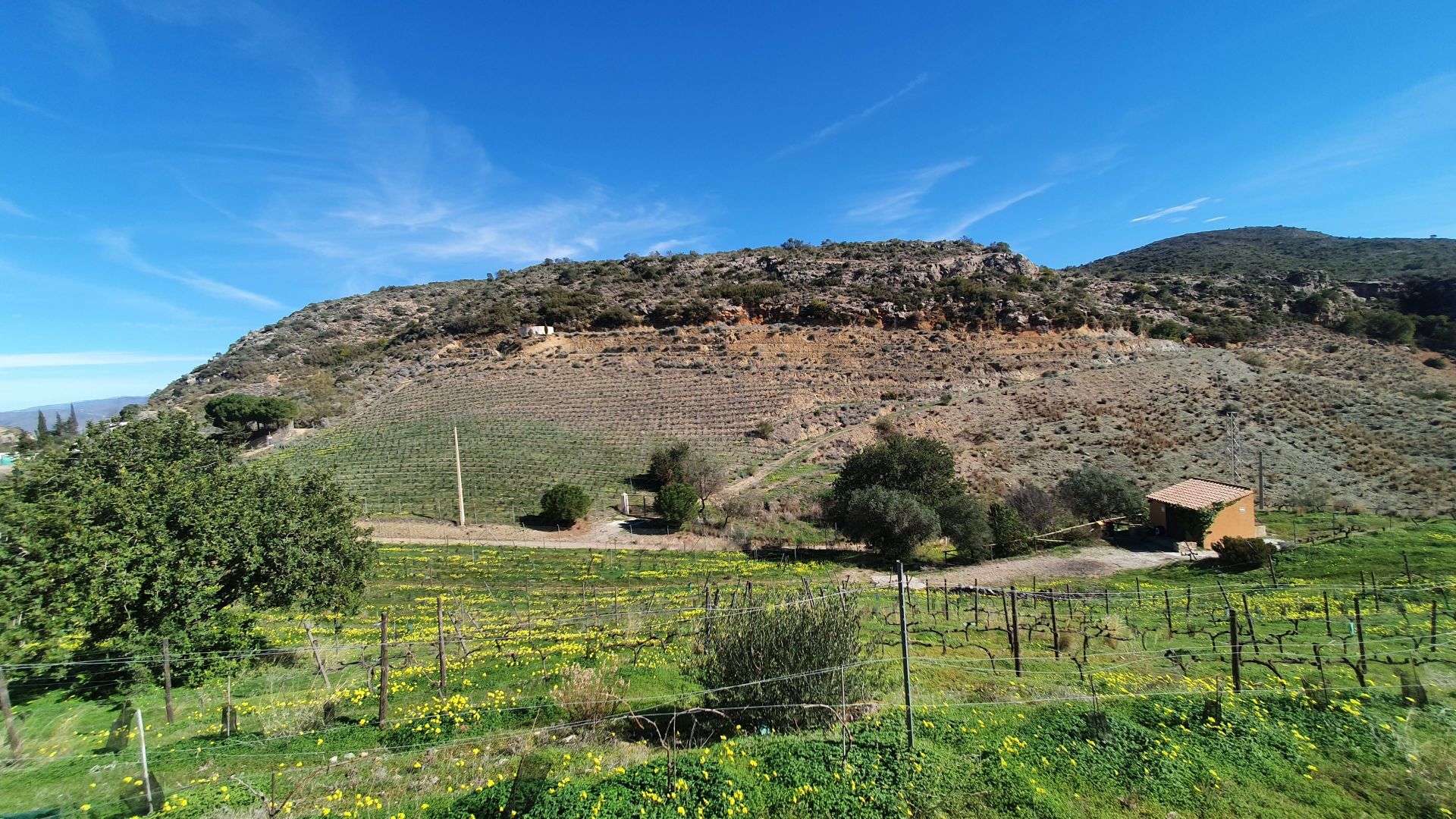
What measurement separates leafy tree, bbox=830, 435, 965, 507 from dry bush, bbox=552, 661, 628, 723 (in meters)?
20.8

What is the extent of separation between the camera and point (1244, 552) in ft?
66.4

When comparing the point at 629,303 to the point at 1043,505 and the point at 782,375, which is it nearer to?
the point at 782,375

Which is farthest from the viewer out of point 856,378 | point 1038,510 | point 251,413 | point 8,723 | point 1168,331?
point 1168,331

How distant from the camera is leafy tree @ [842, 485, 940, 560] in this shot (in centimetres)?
2605

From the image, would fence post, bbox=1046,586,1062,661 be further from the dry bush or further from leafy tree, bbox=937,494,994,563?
leafy tree, bbox=937,494,994,563

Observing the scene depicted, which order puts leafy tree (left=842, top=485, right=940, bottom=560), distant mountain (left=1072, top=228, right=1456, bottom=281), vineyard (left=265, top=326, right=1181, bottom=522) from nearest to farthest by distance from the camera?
leafy tree (left=842, top=485, right=940, bottom=560) < vineyard (left=265, top=326, right=1181, bottom=522) < distant mountain (left=1072, top=228, right=1456, bottom=281)

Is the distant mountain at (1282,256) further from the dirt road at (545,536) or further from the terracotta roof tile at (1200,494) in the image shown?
the dirt road at (545,536)

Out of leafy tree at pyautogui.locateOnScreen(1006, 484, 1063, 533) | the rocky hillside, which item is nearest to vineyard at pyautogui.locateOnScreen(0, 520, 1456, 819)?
leafy tree at pyautogui.locateOnScreen(1006, 484, 1063, 533)

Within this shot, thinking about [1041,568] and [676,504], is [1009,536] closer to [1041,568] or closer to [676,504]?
[1041,568]

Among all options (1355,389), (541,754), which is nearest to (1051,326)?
(1355,389)

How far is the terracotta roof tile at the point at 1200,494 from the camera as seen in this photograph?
2506 cm

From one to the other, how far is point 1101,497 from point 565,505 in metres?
29.2

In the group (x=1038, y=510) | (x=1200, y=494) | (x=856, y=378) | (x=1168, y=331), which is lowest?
(x=1038, y=510)

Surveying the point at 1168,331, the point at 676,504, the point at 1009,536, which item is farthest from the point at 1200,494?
the point at 1168,331
